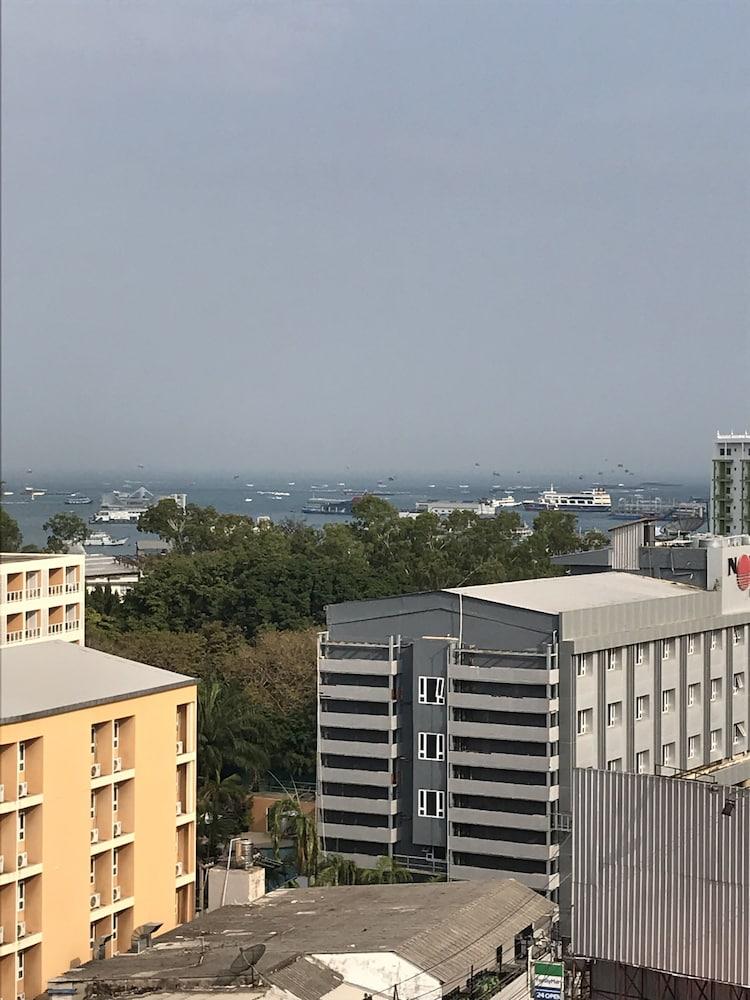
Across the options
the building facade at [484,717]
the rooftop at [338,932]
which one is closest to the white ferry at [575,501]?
the building facade at [484,717]

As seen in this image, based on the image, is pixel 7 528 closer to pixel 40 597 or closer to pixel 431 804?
pixel 431 804

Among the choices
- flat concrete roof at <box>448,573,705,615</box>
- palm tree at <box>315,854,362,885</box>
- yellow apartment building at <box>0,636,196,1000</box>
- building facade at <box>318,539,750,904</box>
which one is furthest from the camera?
flat concrete roof at <box>448,573,705,615</box>

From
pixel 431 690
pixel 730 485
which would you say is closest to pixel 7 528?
pixel 431 690

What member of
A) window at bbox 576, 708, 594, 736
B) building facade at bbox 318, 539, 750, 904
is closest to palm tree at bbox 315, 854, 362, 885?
building facade at bbox 318, 539, 750, 904

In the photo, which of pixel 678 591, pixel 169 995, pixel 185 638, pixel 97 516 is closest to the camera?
pixel 169 995

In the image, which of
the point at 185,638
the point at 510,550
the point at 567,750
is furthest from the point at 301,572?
the point at 567,750

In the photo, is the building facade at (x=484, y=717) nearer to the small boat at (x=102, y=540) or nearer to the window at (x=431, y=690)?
the window at (x=431, y=690)

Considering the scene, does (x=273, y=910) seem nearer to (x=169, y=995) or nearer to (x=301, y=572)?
(x=169, y=995)

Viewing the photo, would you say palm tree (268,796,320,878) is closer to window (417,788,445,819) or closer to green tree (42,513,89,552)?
window (417,788,445,819)
